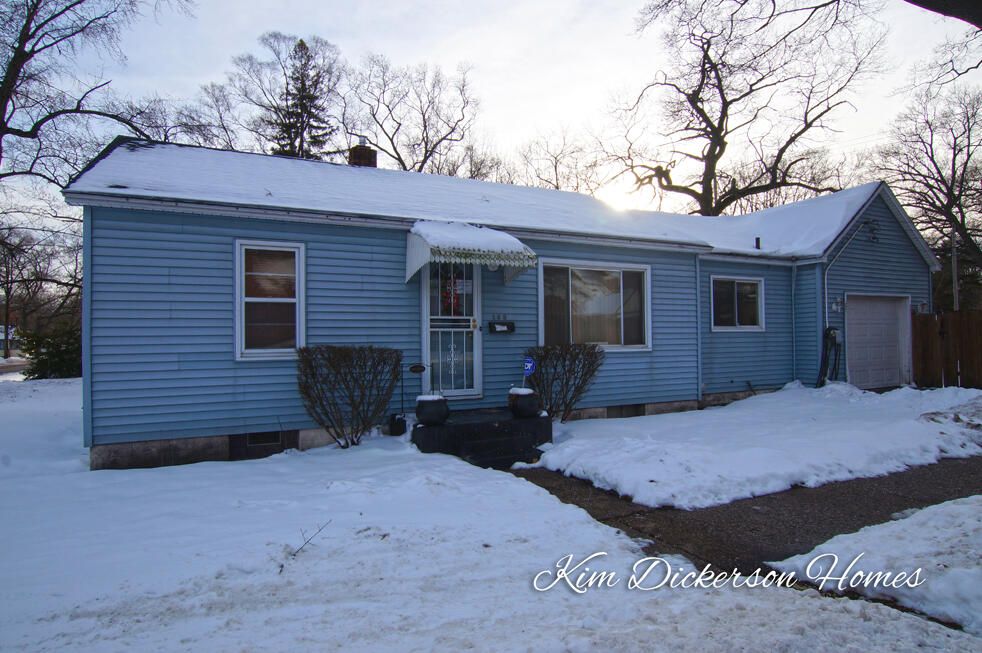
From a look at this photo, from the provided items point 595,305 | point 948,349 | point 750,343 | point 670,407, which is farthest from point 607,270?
point 948,349

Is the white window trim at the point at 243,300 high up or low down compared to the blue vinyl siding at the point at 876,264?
down

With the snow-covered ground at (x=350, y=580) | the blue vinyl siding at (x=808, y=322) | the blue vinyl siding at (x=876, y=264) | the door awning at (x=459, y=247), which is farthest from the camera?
the blue vinyl siding at (x=876, y=264)

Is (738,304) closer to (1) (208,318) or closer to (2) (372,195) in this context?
(2) (372,195)

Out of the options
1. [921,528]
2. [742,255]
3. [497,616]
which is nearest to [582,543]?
[497,616]

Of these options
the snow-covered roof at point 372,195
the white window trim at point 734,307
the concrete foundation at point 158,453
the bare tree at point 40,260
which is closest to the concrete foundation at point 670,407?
the white window trim at point 734,307

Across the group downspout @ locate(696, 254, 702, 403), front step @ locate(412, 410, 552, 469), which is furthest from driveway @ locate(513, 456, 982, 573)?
downspout @ locate(696, 254, 702, 403)

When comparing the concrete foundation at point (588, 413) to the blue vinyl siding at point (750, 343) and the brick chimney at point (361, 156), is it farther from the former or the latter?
the brick chimney at point (361, 156)

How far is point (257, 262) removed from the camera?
690 cm

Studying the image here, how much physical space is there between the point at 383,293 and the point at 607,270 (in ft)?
13.0

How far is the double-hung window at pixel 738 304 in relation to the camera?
437 inches

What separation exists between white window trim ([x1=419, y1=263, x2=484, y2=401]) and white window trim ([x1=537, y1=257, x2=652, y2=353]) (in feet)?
3.42

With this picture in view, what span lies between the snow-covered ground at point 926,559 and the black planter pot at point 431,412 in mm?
4007

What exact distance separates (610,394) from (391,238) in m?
4.44

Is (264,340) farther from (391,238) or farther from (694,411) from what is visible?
(694,411)
